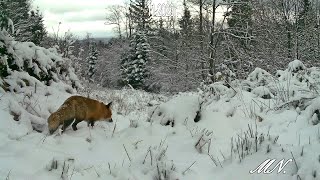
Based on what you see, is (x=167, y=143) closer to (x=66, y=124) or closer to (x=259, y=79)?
(x=66, y=124)

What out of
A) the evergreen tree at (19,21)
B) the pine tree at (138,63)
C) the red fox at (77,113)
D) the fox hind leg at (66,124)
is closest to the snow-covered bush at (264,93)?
the red fox at (77,113)

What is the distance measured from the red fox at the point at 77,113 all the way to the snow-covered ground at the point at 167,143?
14cm

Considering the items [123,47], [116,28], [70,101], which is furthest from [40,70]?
[116,28]

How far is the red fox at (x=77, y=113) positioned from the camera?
466cm

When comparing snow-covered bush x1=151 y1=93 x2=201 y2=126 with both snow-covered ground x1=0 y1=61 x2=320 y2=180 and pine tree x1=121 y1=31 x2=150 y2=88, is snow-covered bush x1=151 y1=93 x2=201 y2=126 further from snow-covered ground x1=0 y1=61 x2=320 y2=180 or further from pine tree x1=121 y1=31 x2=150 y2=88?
pine tree x1=121 y1=31 x2=150 y2=88

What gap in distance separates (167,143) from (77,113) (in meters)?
1.43

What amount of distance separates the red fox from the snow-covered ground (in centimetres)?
14

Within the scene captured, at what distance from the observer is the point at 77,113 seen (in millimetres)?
4977

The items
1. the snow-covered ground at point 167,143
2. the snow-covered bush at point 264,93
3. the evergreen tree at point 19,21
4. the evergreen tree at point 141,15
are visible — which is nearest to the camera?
the snow-covered ground at point 167,143

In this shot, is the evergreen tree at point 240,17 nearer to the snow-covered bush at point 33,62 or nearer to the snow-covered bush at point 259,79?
the snow-covered bush at point 259,79

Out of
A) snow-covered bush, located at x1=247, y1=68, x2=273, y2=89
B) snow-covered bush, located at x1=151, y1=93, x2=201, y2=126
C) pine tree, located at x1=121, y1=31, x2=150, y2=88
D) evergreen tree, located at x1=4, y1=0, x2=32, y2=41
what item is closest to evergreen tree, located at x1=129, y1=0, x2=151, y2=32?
pine tree, located at x1=121, y1=31, x2=150, y2=88

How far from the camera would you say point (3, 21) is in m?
5.84

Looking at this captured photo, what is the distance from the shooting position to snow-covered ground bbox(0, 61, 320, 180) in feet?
11.0

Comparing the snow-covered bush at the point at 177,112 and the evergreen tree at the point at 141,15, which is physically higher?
the evergreen tree at the point at 141,15
